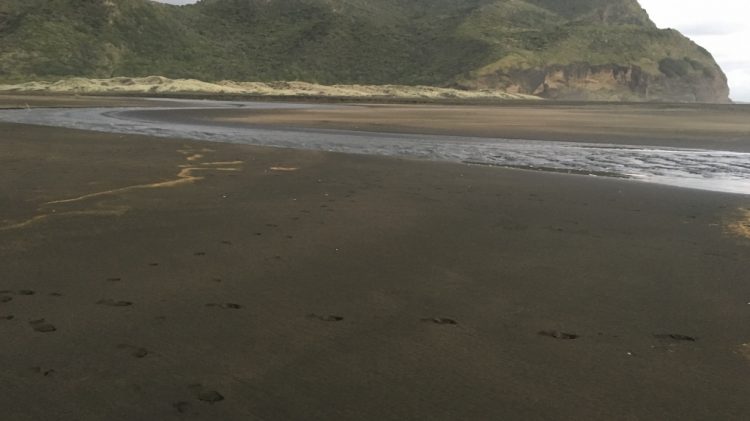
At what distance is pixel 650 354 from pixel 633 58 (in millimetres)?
134047

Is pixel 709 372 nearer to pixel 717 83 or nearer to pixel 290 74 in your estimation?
pixel 290 74

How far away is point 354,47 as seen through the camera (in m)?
119

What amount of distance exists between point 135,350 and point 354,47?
119963mm

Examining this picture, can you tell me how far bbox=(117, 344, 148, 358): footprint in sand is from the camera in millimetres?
3824

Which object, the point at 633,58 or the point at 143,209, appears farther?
the point at 633,58

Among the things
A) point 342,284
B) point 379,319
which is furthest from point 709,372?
point 342,284

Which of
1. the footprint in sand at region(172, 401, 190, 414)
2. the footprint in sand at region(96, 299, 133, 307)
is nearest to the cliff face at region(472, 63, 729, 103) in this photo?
the footprint in sand at region(96, 299, 133, 307)

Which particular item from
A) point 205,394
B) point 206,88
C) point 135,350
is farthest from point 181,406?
point 206,88

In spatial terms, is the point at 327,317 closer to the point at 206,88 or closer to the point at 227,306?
the point at 227,306

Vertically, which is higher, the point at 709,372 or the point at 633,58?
the point at 633,58

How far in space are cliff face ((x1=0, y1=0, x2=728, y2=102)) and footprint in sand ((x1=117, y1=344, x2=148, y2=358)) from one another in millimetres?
93560

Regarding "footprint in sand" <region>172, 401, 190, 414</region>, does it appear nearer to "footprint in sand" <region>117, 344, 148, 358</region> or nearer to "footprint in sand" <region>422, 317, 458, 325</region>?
"footprint in sand" <region>117, 344, 148, 358</region>

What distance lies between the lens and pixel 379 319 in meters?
4.59

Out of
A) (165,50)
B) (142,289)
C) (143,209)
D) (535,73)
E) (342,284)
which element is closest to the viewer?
(142,289)
